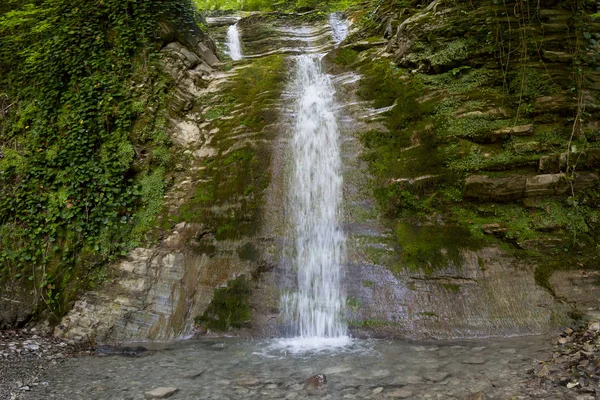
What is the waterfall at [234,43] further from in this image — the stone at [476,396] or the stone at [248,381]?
the stone at [476,396]

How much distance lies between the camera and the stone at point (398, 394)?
317 cm

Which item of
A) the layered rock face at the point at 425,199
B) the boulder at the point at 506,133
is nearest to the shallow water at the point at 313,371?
the layered rock face at the point at 425,199

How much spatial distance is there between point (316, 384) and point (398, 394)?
74cm

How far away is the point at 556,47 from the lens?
595cm

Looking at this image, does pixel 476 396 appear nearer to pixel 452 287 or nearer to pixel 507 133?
pixel 452 287

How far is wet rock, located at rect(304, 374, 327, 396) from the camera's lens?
3.41 metres

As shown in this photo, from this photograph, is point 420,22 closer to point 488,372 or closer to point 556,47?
point 556,47

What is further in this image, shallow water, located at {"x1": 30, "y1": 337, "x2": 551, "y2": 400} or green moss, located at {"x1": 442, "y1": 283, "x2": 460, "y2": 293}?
green moss, located at {"x1": 442, "y1": 283, "x2": 460, "y2": 293}

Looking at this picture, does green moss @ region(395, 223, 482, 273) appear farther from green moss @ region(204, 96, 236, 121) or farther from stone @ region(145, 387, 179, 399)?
green moss @ region(204, 96, 236, 121)

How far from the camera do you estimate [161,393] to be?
11.5 feet

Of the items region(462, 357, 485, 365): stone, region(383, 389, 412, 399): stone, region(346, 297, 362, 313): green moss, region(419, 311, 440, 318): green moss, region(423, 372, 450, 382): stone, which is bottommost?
region(383, 389, 412, 399): stone

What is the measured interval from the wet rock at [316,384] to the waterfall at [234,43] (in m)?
9.48

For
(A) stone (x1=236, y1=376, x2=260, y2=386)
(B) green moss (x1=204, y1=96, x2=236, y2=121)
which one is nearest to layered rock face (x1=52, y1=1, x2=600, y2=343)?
(B) green moss (x1=204, y1=96, x2=236, y2=121)

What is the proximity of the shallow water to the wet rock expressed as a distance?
5 centimetres
